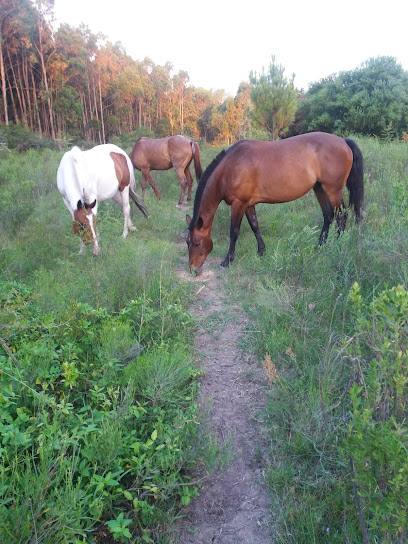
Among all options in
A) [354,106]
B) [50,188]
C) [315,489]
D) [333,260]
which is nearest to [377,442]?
[315,489]

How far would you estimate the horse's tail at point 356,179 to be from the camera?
4984 mm

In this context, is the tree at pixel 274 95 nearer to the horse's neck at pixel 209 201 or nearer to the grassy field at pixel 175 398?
the horse's neck at pixel 209 201

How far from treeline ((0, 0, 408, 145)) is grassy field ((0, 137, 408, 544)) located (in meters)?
10.5

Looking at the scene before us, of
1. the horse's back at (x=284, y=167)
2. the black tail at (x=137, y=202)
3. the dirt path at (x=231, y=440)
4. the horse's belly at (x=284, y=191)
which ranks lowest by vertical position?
the dirt path at (x=231, y=440)

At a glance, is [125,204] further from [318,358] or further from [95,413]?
[95,413]

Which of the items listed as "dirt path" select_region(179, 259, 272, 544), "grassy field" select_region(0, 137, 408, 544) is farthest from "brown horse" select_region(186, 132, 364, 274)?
"dirt path" select_region(179, 259, 272, 544)

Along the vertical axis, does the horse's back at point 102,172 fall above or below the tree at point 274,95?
below

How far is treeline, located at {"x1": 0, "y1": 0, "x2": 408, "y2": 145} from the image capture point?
47.2 feet

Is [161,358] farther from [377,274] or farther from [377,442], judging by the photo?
[377,274]

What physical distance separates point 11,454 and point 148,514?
0.70m

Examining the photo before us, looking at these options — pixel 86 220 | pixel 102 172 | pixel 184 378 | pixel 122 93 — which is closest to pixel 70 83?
pixel 122 93

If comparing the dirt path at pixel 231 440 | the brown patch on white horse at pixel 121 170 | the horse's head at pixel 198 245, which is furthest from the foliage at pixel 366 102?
the dirt path at pixel 231 440

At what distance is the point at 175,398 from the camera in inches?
87.1

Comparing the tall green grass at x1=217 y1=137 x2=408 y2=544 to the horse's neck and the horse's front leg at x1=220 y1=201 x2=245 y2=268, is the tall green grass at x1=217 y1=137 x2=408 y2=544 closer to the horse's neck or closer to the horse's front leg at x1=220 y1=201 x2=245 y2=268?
the horse's front leg at x1=220 y1=201 x2=245 y2=268
